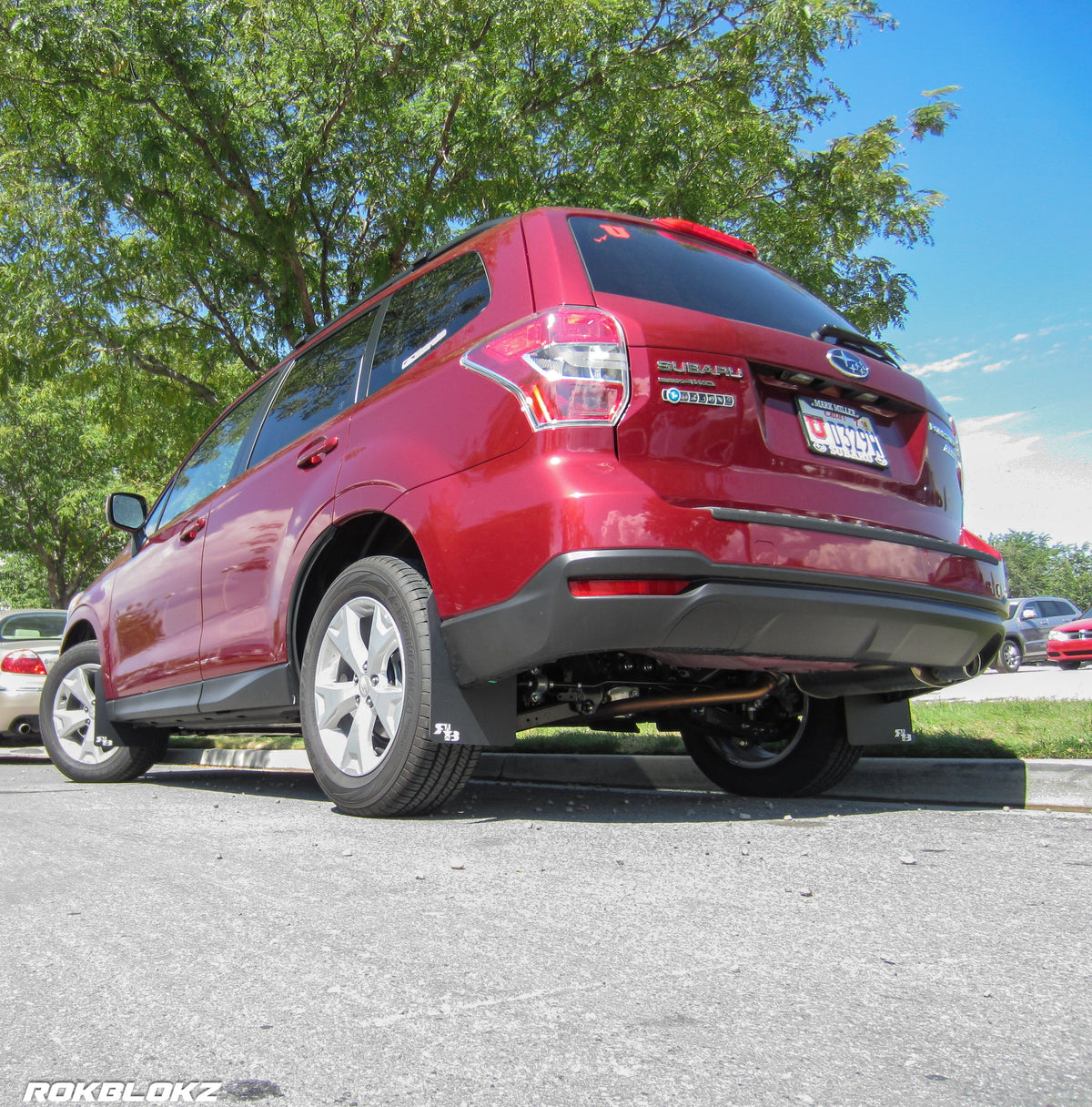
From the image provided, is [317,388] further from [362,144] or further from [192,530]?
[362,144]

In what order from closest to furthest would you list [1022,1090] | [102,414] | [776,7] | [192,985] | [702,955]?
[1022,1090] → [192,985] → [702,955] → [776,7] → [102,414]

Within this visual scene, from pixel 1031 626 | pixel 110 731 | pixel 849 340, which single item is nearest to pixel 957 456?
pixel 849 340

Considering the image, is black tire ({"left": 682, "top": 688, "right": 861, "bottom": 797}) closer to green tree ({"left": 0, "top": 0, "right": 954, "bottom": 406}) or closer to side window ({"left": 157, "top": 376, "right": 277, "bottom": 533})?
side window ({"left": 157, "top": 376, "right": 277, "bottom": 533})

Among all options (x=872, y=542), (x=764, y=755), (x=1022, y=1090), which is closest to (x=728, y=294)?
(x=872, y=542)

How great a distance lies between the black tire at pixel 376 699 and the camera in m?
3.27

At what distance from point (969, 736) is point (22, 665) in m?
8.41

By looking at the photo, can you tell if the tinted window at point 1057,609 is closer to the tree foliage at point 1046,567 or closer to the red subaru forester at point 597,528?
the red subaru forester at point 597,528

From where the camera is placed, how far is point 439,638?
10.6ft

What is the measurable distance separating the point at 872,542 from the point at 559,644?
106 centimetres

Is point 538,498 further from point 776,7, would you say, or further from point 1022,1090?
point 776,7

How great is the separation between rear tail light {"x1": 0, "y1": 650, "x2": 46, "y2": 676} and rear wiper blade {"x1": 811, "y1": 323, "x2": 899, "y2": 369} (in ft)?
27.9

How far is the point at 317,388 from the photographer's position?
4473 mm

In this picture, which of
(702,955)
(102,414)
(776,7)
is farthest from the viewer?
(102,414)

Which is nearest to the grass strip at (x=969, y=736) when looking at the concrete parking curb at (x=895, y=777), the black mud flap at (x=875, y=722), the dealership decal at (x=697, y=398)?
the concrete parking curb at (x=895, y=777)
